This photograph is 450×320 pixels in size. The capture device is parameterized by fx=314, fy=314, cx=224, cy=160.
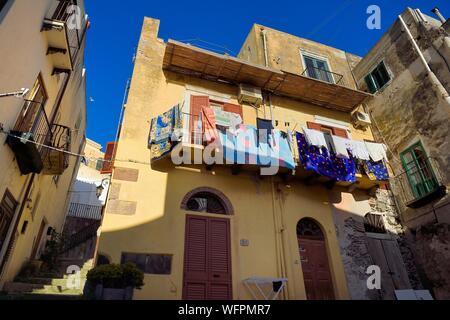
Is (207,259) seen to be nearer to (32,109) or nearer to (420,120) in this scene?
(32,109)

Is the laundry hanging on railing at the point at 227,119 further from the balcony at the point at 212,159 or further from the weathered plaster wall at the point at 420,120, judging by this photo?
the weathered plaster wall at the point at 420,120

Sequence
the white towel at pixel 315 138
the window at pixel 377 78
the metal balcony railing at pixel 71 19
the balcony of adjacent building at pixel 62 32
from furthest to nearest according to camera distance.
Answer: the window at pixel 377 78 < the white towel at pixel 315 138 < the metal balcony railing at pixel 71 19 < the balcony of adjacent building at pixel 62 32

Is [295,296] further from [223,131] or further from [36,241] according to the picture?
[36,241]

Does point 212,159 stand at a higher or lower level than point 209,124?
lower

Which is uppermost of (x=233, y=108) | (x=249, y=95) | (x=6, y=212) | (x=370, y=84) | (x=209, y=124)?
(x=370, y=84)

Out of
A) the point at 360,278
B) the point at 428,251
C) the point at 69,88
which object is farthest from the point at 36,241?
the point at 428,251

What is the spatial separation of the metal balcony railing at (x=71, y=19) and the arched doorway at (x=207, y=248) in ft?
22.6

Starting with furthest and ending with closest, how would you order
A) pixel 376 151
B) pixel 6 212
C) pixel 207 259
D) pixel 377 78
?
pixel 377 78 → pixel 376 151 → pixel 6 212 → pixel 207 259

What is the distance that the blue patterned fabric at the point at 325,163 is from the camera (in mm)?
10709

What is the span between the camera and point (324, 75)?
15.2 metres

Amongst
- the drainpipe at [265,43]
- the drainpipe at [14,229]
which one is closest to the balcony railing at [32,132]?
the drainpipe at [14,229]

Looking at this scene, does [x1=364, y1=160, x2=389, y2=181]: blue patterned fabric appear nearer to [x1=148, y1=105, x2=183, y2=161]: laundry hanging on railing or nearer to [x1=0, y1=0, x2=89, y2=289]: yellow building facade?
[x1=148, y1=105, x2=183, y2=161]: laundry hanging on railing

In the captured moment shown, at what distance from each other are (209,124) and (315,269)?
5.74m

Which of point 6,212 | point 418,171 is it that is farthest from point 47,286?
point 418,171
